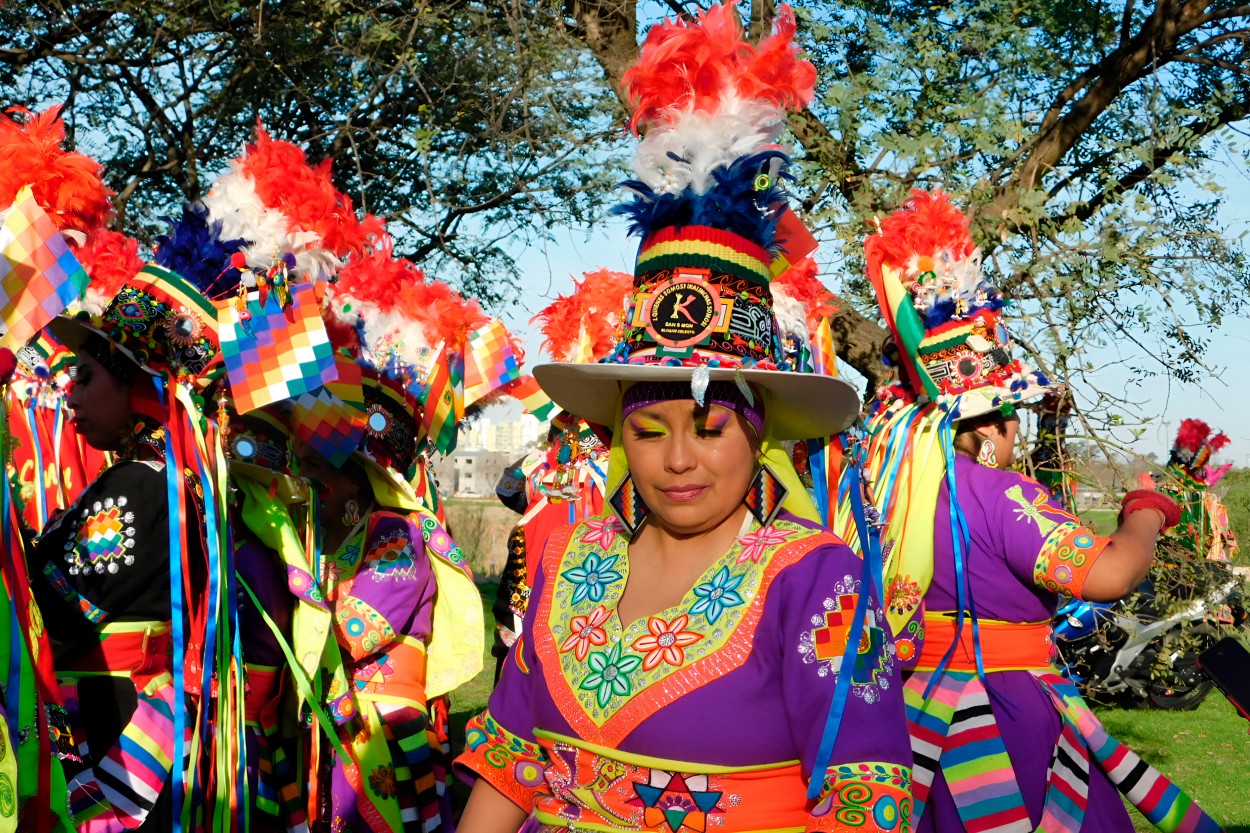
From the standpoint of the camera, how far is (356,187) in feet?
29.0

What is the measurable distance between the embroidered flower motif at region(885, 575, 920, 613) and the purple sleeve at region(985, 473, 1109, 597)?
0.28m

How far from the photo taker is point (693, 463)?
94.2 inches

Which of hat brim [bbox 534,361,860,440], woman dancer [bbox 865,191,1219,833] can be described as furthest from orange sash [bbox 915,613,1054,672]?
hat brim [bbox 534,361,860,440]

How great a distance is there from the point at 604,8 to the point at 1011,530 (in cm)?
492

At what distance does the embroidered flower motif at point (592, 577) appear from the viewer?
8.18 feet

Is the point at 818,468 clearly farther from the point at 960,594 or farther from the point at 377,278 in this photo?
the point at 377,278

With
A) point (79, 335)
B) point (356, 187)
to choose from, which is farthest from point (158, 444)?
point (356, 187)

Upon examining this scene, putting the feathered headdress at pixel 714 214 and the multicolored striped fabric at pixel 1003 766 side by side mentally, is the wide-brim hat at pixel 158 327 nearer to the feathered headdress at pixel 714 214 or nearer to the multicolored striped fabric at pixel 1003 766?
the feathered headdress at pixel 714 214

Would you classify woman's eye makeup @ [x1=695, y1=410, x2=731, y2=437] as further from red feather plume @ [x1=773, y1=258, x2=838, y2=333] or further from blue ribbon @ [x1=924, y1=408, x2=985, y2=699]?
red feather plume @ [x1=773, y1=258, x2=838, y2=333]

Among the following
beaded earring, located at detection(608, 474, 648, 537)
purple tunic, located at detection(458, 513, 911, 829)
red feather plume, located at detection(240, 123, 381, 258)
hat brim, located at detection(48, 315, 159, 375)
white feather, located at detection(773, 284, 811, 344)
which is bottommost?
purple tunic, located at detection(458, 513, 911, 829)

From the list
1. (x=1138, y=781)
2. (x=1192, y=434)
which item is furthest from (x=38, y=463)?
(x=1192, y=434)

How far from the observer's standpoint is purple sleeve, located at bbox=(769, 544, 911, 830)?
211 cm

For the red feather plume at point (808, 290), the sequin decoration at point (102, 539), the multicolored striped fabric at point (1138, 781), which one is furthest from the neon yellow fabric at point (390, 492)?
the multicolored striped fabric at point (1138, 781)

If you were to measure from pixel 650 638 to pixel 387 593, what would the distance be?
239 cm
